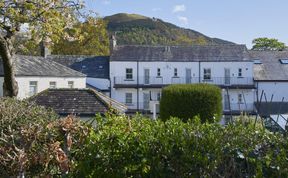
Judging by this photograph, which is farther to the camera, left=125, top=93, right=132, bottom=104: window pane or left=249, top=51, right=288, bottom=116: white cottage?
left=125, top=93, right=132, bottom=104: window pane

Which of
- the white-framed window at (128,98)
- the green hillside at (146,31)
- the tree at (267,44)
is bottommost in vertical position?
the white-framed window at (128,98)

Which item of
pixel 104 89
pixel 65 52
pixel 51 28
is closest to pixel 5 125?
pixel 51 28

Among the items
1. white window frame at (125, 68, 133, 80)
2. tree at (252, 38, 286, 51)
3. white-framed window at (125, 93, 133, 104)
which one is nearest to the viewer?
white window frame at (125, 68, 133, 80)

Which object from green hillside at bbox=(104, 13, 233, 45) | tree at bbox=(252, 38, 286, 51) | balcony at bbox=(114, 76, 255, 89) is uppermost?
green hillside at bbox=(104, 13, 233, 45)

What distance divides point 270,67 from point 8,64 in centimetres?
4124

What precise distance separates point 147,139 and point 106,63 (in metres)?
47.8

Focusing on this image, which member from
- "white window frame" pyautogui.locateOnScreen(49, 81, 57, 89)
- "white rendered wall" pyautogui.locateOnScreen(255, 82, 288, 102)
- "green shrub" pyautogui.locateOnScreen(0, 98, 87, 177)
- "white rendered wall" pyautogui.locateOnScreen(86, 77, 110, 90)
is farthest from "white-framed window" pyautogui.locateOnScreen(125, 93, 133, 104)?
"green shrub" pyautogui.locateOnScreen(0, 98, 87, 177)

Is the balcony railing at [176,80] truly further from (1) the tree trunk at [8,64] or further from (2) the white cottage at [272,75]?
(1) the tree trunk at [8,64]

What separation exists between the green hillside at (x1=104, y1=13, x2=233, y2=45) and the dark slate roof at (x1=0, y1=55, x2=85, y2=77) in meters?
84.6

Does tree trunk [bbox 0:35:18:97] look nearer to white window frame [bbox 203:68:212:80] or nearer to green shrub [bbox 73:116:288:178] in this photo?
green shrub [bbox 73:116:288:178]

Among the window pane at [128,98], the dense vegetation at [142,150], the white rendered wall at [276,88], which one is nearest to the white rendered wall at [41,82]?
the window pane at [128,98]

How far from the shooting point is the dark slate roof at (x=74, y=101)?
22734 millimetres

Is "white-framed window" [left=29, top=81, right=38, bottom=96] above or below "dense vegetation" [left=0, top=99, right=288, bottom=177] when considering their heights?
below

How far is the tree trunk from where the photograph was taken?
16922 millimetres
